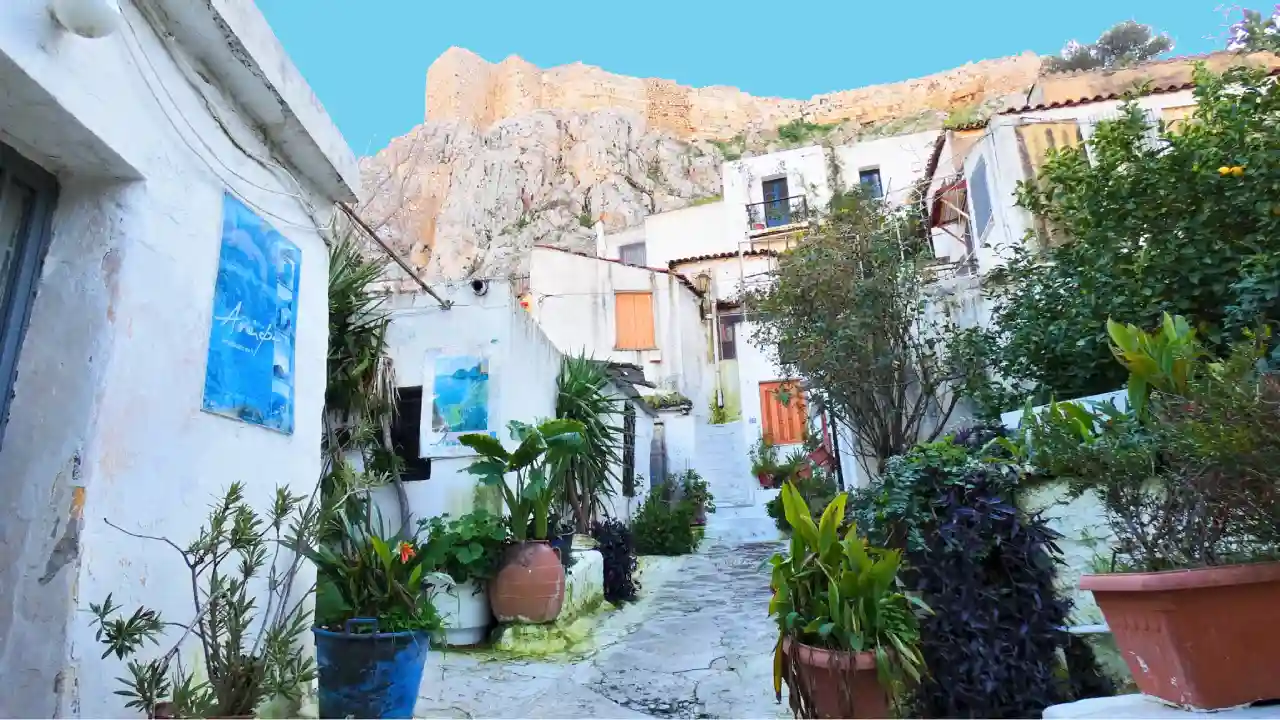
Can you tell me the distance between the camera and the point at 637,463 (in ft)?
39.5

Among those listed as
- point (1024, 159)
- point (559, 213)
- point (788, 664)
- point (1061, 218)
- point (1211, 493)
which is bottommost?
point (788, 664)

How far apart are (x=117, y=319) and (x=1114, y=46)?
33.1m

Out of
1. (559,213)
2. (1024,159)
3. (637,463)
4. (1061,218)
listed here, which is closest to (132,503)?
(1061,218)

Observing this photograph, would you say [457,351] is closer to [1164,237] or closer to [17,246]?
[17,246]

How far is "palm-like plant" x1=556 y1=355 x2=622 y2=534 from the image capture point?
24.7 ft

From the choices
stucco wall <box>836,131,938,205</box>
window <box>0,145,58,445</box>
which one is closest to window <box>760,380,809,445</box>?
stucco wall <box>836,131,938,205</box>

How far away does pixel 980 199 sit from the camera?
329 inches

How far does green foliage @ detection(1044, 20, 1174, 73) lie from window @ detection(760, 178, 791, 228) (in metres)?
13.1

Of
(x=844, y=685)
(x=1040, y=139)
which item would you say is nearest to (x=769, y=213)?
(x=1040, y=139)

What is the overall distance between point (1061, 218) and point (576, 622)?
5712 mm

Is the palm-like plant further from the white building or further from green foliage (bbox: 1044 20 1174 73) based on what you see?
green foliage (bbox: 1044 20 1174 73)

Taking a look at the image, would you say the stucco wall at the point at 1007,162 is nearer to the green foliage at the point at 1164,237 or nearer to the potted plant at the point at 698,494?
the green foliage at the point at 1164,237

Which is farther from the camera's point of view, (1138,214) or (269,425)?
(1138,214)

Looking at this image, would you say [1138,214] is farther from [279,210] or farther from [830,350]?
[279,210]
